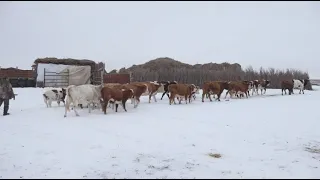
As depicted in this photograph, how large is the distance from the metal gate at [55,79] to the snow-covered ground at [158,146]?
49.4 ft

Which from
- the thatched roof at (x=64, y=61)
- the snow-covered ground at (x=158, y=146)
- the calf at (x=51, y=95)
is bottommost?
the snow-covered ground at (x=158, y=146)

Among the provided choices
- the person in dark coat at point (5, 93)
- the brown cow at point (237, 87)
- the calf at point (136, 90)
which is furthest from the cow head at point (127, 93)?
the brown cow at point (237, 87)

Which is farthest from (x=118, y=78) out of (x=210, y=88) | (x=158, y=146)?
(x=158, y=146)

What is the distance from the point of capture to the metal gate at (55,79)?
25938mm

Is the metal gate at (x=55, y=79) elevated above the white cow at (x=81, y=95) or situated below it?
above

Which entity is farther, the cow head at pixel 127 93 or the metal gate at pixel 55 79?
the metal gate at pixel 55 79

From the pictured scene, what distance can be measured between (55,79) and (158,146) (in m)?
21.5

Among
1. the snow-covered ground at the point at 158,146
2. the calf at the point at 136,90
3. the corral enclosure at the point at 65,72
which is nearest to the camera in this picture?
the snow-covered ground at the point at 158,146

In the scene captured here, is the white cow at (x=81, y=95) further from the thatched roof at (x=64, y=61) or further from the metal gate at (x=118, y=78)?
the metal gate at (x=118, y=78)

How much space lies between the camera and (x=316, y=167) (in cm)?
584

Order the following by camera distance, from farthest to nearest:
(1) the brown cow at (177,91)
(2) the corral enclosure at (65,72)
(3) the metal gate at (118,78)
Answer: (3) the metal gate at (118,78), (2) the corral enclosure at (65,72), (1) the brown cow at (177,91)

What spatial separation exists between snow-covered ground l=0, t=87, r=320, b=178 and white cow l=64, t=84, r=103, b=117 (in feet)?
2.54

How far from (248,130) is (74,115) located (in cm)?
620

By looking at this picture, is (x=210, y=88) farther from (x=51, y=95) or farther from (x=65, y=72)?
(x=65, y=72)
